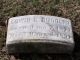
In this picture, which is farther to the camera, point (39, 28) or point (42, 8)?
point (42, 8)

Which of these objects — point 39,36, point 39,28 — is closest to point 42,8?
point 39,28

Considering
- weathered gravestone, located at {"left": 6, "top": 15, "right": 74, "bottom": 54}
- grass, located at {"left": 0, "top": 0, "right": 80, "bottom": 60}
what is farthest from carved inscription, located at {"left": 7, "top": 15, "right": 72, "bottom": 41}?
grass, located at {"left": 0, "top": 0, "right": 80, "bottom": 60}

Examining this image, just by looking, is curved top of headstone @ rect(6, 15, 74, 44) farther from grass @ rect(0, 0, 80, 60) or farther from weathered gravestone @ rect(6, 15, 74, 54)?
grass @ rect(0, 0, 80, 60)

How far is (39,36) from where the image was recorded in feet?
10.4

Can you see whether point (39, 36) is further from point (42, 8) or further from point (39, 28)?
point (42, 8)

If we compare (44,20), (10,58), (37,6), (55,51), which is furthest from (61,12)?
(10,58)

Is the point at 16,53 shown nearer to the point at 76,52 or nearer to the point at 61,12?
the point at 76,52

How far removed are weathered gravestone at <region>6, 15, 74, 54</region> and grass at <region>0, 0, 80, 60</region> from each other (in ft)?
1.60

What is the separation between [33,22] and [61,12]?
0.75 metres

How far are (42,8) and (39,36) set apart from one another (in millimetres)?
877

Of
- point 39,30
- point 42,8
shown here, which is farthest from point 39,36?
point 42,8

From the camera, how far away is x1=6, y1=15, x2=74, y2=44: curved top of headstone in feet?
10.3

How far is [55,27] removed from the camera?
3.28 meters

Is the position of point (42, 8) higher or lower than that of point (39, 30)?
higher
